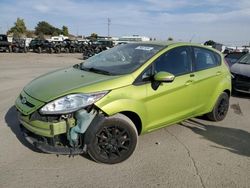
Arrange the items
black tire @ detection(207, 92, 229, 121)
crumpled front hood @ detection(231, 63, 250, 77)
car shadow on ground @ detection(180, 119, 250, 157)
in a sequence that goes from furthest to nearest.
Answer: crumpled front hood @ detection(231, 63, 250, 77), black tire @ detection(207, 92, 229, 121), car shadow on ground @ detection(180, 119, 250, 157)

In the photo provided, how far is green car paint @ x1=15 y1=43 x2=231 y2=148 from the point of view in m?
3.59

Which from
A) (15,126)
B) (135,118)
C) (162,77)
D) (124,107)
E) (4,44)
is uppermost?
(4,44)

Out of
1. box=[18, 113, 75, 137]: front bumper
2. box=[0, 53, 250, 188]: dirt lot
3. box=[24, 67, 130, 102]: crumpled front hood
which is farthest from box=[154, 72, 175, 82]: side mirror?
box=[18, 113, 75, 137]: front bumper

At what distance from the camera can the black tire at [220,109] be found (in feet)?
18.3

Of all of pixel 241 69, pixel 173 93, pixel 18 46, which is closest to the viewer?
pixel 173 93

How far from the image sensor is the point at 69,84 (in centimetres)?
382

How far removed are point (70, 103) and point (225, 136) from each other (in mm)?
2928

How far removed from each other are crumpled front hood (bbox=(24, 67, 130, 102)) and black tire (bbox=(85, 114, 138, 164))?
44cm

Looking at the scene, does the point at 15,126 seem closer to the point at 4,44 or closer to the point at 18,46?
the point at 4,44

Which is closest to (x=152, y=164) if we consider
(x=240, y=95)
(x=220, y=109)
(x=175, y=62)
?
(x=175, y=62)

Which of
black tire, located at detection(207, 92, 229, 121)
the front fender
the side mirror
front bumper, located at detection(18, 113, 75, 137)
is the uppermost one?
the side mirror

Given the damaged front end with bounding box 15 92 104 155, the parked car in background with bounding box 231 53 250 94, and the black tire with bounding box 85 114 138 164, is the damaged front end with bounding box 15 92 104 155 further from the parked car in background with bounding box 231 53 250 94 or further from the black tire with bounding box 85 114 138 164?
the parked car in background with bounding box 231 53 250 94

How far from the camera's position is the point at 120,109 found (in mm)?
3707

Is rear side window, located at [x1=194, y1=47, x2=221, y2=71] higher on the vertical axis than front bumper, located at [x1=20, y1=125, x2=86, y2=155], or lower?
higher
